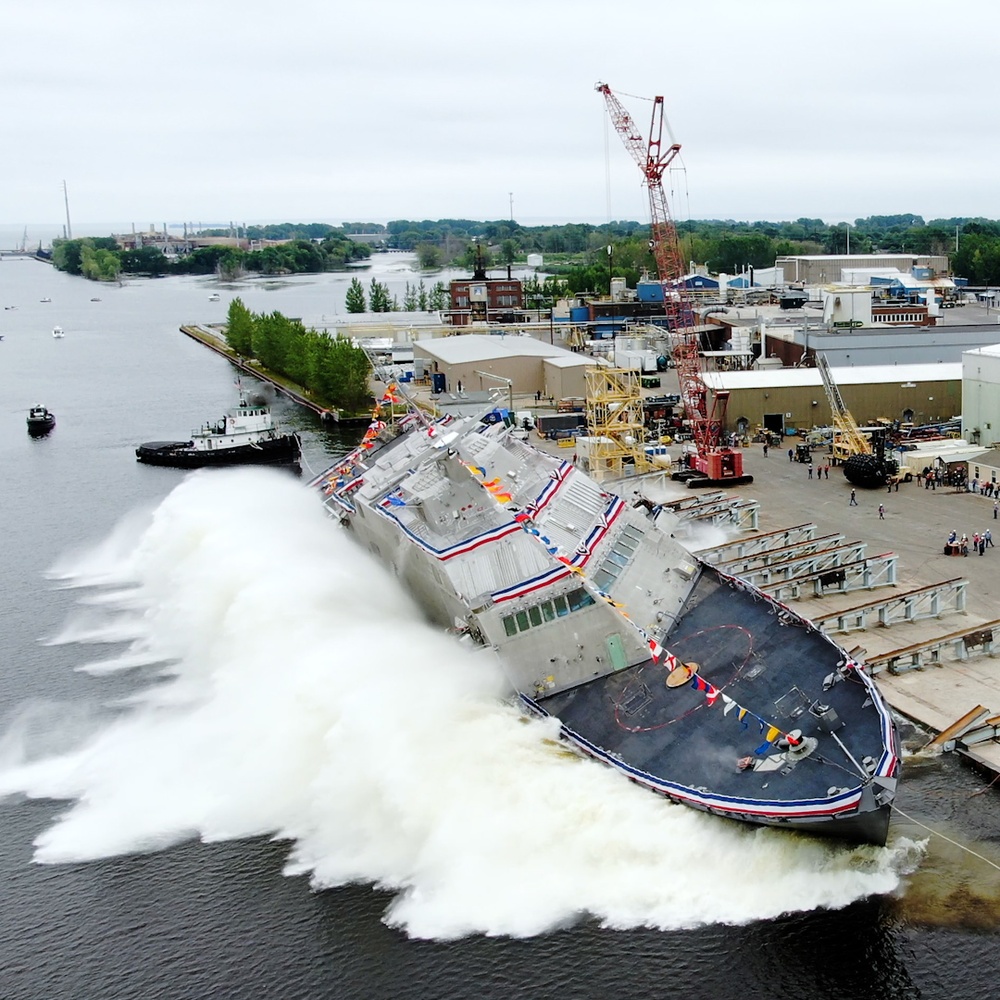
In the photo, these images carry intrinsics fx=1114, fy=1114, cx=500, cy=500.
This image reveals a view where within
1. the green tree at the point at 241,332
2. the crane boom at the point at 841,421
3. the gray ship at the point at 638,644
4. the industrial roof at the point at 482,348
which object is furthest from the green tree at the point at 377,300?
the gray ship at the point at 638,644

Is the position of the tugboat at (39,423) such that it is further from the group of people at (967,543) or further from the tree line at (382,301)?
the group of people at (967,543)

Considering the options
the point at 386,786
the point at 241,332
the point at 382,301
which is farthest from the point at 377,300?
the point at 386,786

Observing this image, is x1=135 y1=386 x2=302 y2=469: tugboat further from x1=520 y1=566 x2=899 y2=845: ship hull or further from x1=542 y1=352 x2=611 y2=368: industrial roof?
x1=520 y1=566 x2=899 y2=845: ship hull

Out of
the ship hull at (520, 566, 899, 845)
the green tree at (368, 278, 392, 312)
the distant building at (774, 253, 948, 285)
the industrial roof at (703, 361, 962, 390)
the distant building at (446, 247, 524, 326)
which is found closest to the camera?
the ship hull at (520, 566, 899, 845)

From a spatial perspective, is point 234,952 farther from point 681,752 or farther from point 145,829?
point 681,752

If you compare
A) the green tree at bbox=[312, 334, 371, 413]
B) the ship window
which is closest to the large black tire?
the ship window

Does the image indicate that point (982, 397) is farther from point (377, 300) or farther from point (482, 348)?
point (377, 300)

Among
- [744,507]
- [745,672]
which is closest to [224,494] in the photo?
[744,507]
